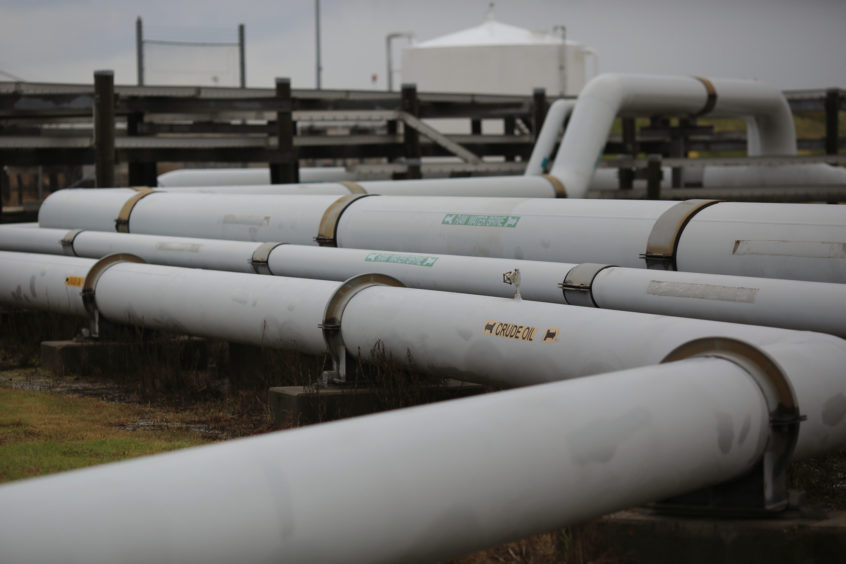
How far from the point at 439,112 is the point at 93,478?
13.2m

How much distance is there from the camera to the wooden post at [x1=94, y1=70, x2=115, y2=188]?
34.9 feet

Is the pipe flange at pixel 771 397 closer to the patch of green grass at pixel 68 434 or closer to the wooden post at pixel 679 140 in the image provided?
the patch of green grass at pixel 68 434

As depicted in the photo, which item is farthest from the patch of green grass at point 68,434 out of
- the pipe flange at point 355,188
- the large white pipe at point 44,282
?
the pipe flange at point 355,188

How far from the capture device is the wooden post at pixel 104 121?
34.9 ft

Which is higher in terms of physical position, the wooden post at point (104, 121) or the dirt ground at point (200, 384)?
the wooden post at point (104, 121)

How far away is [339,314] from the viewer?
5164 millimetres

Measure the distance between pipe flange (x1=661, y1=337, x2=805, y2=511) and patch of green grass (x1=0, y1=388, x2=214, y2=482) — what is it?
2469 millimetres

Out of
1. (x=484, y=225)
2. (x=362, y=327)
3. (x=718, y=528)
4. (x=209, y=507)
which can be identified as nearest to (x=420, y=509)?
(x=209, y=507)

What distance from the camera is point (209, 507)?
→ 2.20 metres

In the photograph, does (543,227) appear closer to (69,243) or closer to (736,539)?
(736,539)

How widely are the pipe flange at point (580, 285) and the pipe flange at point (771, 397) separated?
1.56m

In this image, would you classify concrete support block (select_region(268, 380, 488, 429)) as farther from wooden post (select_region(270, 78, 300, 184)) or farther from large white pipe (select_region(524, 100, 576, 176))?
large white pipe (select_region(524, 100, 576, 176))

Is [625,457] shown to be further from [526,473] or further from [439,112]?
[439,112]

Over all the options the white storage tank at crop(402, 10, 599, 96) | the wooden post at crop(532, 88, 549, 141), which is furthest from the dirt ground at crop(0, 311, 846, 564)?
the white storage tank at crop(402, 10, 599, 96)
